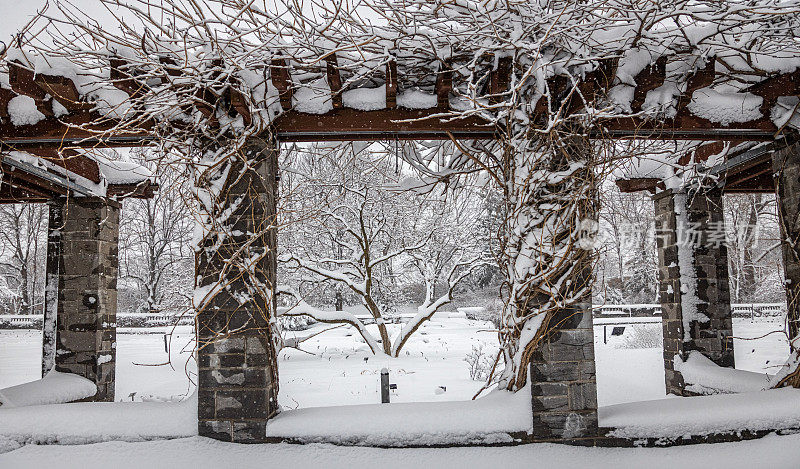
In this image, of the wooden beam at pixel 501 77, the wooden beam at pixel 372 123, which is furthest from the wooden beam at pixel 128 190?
the wooden beam at pixel 501 77

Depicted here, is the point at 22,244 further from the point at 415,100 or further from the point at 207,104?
the point at 415,100

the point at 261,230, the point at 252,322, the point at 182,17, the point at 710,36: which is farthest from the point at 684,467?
the point at 182,17

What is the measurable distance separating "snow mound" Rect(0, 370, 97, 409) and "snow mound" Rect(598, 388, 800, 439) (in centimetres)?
498

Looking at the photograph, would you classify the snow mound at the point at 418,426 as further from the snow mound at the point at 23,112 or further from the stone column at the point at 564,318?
the snow mound at the point at 23,112

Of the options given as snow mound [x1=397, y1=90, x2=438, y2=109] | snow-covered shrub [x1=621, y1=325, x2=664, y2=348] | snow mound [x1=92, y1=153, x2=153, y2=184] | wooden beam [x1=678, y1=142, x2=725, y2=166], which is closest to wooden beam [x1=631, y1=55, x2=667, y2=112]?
snow mound [x1=397, y1=90, x2=438, y2=109]

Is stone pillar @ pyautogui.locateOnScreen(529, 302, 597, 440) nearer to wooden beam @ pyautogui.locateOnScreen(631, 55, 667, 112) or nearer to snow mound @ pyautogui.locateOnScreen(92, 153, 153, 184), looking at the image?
wooden beam @ pyautogui.locateOnScreen(631, 55, 667, 112)

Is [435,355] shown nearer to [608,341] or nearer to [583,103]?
[608,341]

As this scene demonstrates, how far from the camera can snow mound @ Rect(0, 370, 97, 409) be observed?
4422 millimetres

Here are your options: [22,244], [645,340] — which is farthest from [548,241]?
[22,244]

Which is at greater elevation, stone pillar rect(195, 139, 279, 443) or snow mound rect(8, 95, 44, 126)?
snow mound rect(8, 95, 44, 126)

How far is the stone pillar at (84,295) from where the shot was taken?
5836 millimetres

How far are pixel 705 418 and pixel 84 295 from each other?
6724mm

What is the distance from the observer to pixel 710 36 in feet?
10.2

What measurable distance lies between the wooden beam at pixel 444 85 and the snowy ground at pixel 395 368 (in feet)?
7.74
